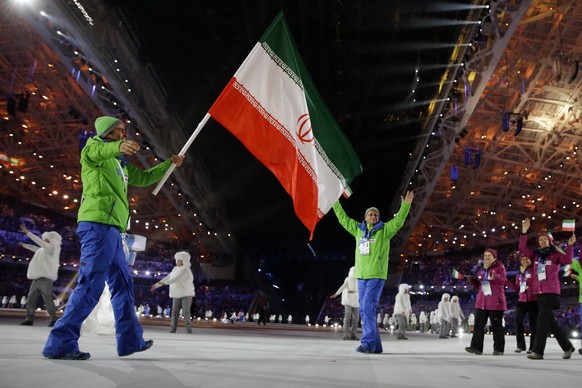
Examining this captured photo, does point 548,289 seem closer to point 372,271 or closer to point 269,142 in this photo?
point 372,271

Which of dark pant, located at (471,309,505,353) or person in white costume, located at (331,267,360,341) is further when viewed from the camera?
person in white costume, located at (331,267,360,341)

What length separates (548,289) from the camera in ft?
23.7

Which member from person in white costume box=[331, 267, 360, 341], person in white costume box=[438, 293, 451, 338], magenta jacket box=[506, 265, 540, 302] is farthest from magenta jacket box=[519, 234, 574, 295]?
person in white costume box=[438, 293, 451, 338]

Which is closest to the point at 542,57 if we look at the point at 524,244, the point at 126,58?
the point at 524,244

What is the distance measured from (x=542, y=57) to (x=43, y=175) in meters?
32.4

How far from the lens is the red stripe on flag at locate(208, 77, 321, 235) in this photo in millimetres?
5406

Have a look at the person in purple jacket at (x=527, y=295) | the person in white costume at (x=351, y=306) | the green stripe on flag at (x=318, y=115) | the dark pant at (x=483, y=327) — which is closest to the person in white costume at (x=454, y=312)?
the person in white costume at (x=351, y=306)

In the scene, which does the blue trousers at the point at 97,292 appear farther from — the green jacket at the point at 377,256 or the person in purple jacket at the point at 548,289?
the person in purple jacket at the point at 548,289

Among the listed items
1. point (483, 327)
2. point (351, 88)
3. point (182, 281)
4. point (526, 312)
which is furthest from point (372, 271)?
point (351, 88)

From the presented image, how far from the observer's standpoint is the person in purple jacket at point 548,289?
6.86 metres

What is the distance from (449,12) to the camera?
1579cm

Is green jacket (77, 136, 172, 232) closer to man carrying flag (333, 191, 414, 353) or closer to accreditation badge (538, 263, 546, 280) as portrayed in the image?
man carrying flag (333, 191, 414, 353)

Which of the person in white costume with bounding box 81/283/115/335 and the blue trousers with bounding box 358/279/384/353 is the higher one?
the blue trousers with bounding box 358/279/384/353

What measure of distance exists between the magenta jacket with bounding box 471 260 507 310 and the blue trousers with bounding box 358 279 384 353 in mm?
1985
